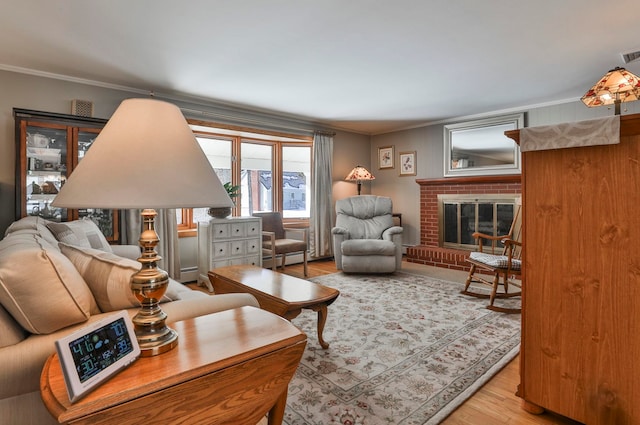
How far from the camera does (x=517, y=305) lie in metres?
3.17

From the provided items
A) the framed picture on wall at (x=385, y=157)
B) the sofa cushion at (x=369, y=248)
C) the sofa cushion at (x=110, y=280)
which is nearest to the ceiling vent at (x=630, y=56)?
the sofa cushion at (x=369, y=248)

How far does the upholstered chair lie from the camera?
4254 mm

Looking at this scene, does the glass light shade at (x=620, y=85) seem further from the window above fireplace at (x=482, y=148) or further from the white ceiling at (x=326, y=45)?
the window above fireplace at (x=482, y=148)

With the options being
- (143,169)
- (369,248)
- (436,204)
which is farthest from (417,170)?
(143,169)

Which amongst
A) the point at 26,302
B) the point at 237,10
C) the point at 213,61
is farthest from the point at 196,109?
the point at 26,302

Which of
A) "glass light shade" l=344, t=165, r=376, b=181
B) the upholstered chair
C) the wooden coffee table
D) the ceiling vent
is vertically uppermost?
the ceiling vent

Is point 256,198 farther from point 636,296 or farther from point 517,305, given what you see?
point 636,296

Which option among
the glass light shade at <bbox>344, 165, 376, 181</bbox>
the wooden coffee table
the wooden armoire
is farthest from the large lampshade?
the glass light shade at <bbox>344, 165, 376, 181</bbox>

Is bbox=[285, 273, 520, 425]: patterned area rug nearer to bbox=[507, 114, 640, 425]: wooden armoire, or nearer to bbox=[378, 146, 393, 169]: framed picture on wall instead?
bbox=[507, 114, 640, 425]: wooden armoire

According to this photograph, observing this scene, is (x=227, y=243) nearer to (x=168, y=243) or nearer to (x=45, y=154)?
(x=168, y=243)

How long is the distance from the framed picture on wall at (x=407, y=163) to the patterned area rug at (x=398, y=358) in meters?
2.69

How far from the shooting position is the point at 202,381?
2.93ft

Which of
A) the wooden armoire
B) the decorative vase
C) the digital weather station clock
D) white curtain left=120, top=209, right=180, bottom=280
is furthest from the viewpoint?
the decorative vase

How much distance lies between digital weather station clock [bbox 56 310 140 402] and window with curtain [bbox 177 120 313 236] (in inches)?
139
